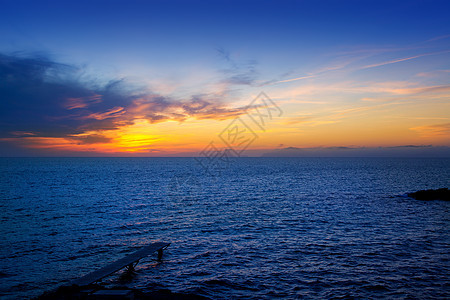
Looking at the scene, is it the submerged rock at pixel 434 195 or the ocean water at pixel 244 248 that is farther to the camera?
the submerged rock at pixel 434 195

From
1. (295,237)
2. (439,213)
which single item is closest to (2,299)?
(295,237)

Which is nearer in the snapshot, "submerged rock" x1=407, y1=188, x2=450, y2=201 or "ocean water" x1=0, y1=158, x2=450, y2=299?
"ocean water" x1=0, y1=158, x2=450, y2=299

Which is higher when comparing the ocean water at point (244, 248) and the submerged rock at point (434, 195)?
the ocean water at point (244, 248)

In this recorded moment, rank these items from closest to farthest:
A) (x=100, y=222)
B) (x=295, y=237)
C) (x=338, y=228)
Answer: (x=295, y=237) < (x=338, y=228) < (x=100, y=222)

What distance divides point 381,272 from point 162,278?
1545 cm

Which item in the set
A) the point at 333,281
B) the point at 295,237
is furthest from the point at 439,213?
the point at 333,281

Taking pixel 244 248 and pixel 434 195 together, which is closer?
pixel 244 248

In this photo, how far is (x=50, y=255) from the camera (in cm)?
2244

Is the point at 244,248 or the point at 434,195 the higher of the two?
the point at 244,248

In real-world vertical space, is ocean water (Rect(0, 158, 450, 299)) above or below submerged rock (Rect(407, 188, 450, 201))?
above

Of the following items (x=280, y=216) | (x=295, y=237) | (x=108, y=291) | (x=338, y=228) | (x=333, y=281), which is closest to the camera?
(x=108, y=291)

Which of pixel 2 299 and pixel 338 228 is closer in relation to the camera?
pixel 2 299

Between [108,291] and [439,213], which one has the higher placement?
[108,291]

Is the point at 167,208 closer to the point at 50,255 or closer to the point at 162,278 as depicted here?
the point at 50,255
